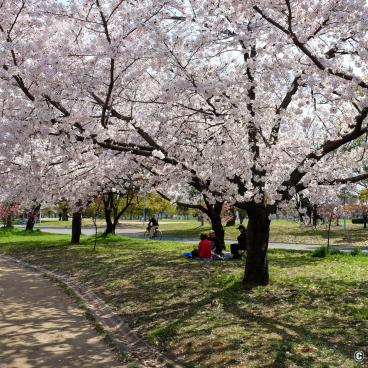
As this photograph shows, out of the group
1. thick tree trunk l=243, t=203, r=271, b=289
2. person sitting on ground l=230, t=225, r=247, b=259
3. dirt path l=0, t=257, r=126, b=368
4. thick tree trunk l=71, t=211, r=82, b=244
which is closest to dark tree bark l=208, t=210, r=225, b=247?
person sitting on ground l=230, t=225, r=247, b=259

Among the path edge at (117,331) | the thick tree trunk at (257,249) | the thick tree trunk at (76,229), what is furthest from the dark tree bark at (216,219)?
the thick tree trunk at (257,249)

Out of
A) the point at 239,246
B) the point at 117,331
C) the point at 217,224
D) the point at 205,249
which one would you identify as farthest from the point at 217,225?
the point at 117,331

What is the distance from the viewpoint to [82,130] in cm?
979

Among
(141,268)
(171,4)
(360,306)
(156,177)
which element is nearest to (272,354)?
(360,306)

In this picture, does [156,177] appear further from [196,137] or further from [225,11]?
[225,11]

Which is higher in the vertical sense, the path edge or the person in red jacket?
the person in red jacket

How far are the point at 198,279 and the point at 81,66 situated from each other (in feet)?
21.8

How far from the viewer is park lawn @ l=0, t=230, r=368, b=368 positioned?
689 cm

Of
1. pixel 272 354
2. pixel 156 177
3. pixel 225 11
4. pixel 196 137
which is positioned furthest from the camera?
pixel 156 177

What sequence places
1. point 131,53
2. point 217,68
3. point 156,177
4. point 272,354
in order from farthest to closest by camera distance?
point 156,177
point 217,68
point 131,53
point 272,354

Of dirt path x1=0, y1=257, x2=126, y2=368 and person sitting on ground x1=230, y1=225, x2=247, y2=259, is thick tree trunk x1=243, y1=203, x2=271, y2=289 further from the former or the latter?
person sitting on ground x1=230, y1=225, x2=247, y2=259

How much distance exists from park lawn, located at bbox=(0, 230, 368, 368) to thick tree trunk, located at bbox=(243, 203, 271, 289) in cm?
35

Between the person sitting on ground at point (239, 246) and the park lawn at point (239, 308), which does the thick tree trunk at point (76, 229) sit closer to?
the park lawn at point (239, 308)

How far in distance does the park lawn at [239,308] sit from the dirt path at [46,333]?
0.98 meters
